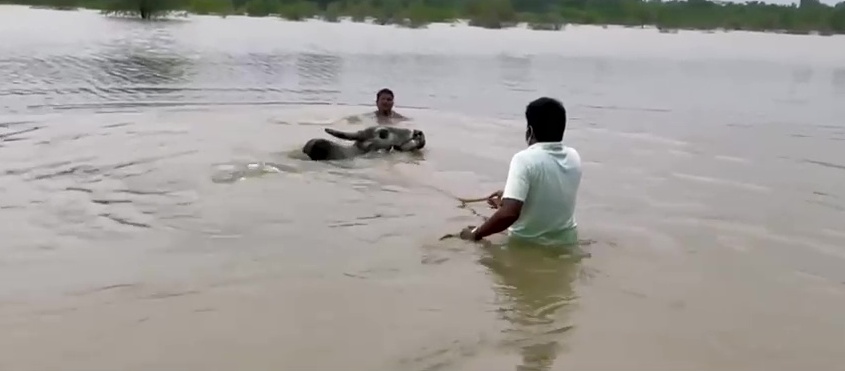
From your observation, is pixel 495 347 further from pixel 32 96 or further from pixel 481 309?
pixel 32 96

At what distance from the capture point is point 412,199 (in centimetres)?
815

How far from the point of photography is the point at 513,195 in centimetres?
577

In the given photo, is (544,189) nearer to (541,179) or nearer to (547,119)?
(541,179)

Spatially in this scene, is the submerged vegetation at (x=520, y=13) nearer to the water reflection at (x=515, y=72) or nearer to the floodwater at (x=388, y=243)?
the water reflection at (x=515, y=72)

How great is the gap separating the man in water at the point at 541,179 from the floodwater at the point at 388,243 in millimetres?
260

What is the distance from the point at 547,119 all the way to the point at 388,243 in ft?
5.09

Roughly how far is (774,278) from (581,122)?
8.56 metres

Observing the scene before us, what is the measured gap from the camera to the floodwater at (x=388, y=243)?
4637mm

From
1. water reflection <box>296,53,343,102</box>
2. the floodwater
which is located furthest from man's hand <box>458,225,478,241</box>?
water reflection <box>296,53,343,102</box>

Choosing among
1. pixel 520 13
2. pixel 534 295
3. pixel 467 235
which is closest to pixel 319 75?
pixel 467 235

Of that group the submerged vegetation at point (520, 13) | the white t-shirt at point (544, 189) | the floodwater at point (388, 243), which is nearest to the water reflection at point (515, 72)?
the floodwater at point (388, 243)

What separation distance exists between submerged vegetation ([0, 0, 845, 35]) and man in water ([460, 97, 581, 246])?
134ft

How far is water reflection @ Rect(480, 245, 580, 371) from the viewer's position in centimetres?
468

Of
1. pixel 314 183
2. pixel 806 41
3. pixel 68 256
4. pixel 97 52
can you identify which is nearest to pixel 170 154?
A: pixel 314 183
